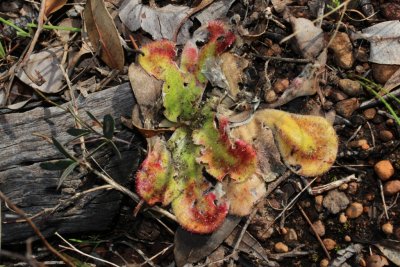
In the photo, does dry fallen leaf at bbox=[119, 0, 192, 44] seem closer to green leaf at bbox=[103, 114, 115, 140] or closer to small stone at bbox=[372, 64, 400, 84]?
green leaf at bbox=[103, 114, 115, 140]

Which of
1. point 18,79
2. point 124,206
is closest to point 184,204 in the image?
point 124,206

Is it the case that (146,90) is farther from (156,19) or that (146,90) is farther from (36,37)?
(36,37)

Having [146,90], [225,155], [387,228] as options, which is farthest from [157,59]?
[387,228]

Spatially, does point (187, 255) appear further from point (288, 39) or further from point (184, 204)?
point (288, 39)

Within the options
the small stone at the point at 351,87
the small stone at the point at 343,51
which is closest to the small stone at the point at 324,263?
the small stone at the point at 351,87

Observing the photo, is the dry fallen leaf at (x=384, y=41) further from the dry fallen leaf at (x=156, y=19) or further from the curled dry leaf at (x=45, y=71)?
the curled dry leaf at (x=45, y=71)

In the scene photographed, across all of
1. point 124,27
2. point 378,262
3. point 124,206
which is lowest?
point 378,262

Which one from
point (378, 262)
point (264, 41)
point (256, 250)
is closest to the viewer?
point (378, 262)
